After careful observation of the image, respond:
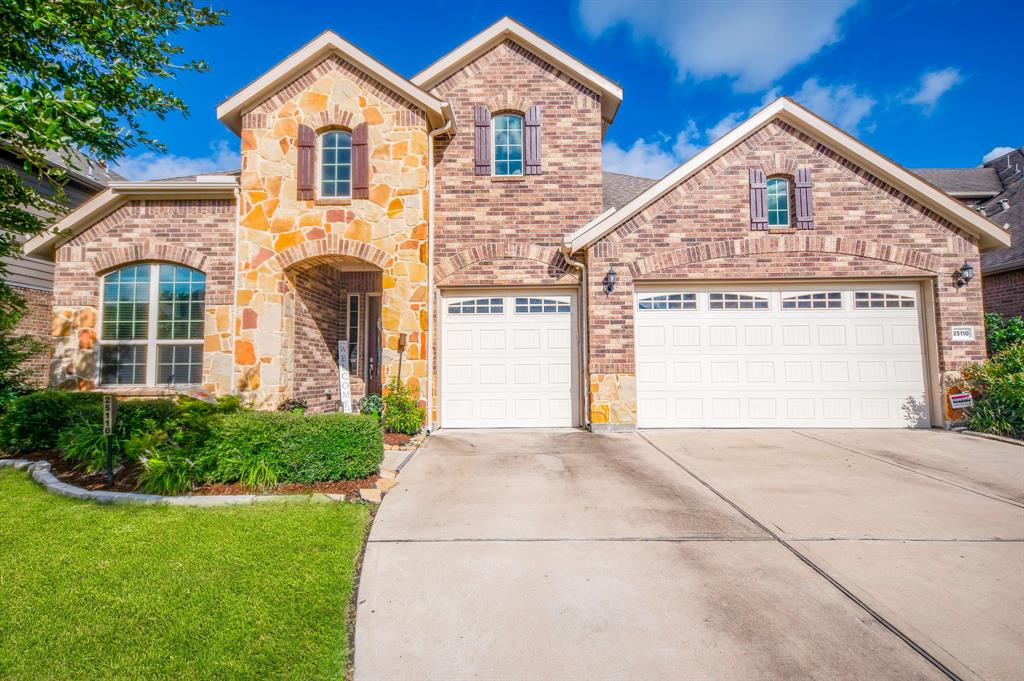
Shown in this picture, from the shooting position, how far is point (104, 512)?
4.61 meters

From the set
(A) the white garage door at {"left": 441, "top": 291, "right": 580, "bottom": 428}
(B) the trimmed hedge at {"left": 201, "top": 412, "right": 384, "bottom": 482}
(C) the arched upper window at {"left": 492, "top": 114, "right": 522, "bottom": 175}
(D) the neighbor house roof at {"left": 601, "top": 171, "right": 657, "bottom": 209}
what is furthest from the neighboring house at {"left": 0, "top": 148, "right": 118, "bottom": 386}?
(D) the neighbor house roof at {"left": 601, "top": 171, "right": 657, "bottom": 209}

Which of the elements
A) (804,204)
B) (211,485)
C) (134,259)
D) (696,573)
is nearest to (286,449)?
(211,485)

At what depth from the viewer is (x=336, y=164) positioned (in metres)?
8.95

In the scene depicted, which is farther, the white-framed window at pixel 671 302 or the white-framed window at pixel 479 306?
the white-framed window at pixel 479 306

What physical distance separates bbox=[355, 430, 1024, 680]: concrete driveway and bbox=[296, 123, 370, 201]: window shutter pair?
5547 mm

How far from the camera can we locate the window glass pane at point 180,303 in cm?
886

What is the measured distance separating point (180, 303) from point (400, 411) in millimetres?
4854

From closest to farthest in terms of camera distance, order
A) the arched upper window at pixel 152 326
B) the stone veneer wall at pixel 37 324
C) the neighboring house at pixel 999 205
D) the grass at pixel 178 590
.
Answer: the grass at pixel 178 590 → the arched upper window at pixel 152 326 → the stone veneer wall at pixel 37 324 → the neighboring house at pixel 999 205

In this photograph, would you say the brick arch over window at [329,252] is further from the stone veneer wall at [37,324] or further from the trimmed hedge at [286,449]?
the stone veneer wall at [37,324]

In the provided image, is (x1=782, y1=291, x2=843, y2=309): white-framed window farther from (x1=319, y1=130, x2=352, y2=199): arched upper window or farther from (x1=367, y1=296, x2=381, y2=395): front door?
(x1=319, y1=130, x2=352, y2=199): arched upper window

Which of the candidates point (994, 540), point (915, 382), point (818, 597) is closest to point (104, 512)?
point (818, 597)

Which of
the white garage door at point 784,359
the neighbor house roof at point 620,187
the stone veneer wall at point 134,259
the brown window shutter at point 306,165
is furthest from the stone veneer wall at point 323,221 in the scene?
the neighbor house roof at point 620,187

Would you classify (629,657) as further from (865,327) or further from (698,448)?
(865,327)

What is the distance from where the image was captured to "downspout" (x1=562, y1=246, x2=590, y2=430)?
890cm
